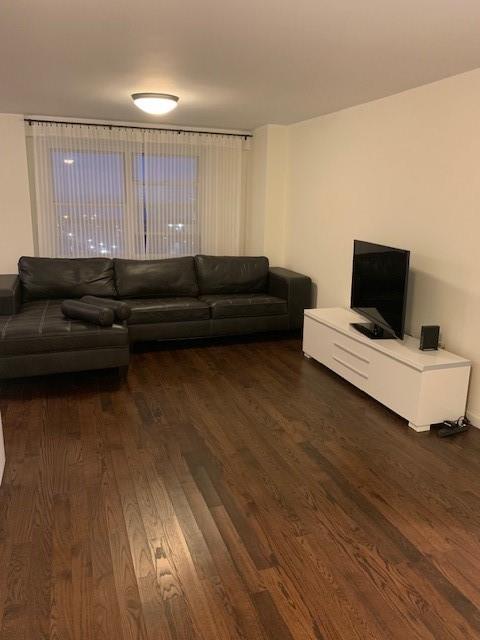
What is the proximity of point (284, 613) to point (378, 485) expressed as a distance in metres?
1.04

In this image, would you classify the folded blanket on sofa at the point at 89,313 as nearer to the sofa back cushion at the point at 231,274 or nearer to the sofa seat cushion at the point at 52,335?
the sofa seat cushion at the point at 52,335

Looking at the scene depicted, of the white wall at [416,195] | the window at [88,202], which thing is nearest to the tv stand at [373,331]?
the white wall at [416,195]

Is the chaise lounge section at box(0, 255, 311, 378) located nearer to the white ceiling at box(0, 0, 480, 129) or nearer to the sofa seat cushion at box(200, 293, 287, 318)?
the sofa seat cushion at box(200, 293, 287, 318)

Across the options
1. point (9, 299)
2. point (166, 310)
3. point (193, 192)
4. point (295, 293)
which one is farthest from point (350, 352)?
point (193, 192)

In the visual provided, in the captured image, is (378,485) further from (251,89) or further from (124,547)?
(251,89)

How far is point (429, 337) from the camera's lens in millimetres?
3361

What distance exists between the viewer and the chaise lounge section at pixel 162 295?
4125mm

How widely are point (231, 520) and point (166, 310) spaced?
277 cm

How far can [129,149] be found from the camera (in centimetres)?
574

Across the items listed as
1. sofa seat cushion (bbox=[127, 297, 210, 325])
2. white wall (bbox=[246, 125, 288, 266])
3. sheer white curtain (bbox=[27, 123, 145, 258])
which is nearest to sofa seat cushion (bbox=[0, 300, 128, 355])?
sofa seat cushion (bbox=[127, 297, 210, 325])

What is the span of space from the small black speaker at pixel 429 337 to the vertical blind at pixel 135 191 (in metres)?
3.43

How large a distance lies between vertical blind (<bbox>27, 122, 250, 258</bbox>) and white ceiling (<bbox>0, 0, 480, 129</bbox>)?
1144mm

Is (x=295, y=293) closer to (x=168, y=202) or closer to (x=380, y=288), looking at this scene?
(x=380, y=288)

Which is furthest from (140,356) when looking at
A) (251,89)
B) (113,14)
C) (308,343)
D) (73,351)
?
(113,14)
